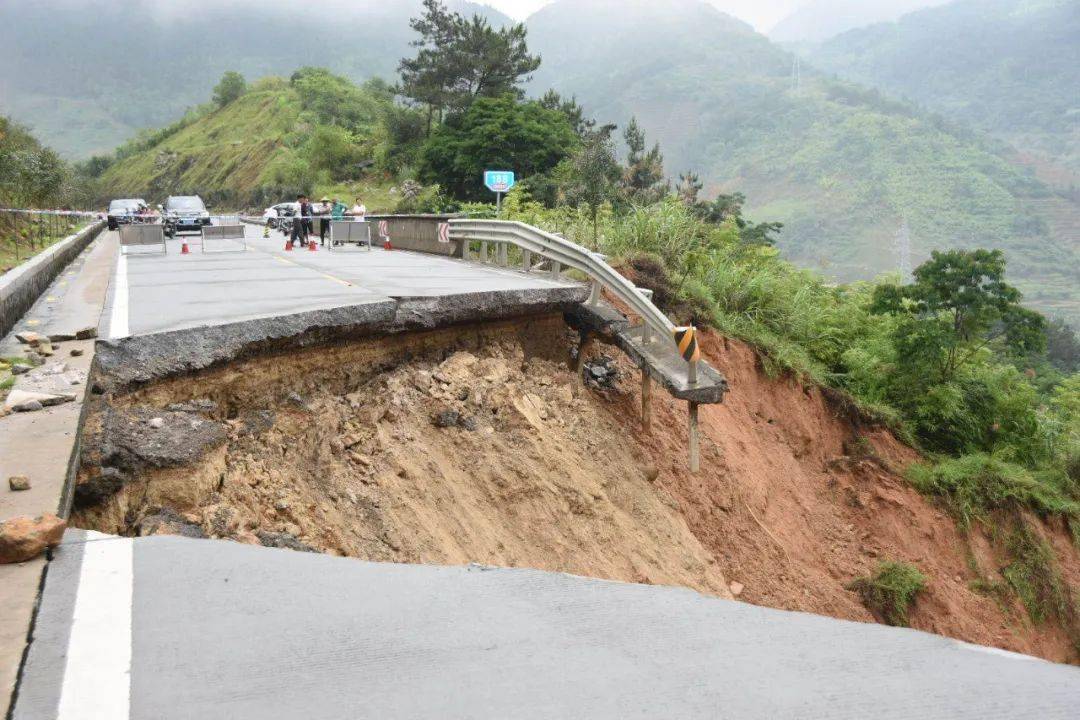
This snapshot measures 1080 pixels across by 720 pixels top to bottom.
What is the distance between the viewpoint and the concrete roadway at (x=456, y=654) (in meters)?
2.64

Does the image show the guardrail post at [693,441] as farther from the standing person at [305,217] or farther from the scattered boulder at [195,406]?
the standing person at [305,217]

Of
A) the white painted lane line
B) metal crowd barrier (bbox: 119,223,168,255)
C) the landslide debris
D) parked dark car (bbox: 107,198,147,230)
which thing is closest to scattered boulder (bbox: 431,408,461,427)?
the landslide debris

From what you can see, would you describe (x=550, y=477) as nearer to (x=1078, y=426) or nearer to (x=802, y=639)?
(x=802, y=639)

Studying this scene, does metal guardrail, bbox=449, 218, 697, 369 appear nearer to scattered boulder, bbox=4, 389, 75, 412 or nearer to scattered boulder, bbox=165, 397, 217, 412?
scattered boulder, bbox=165, 397, 217, 412

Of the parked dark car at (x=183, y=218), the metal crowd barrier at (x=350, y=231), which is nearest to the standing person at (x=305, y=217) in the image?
the metal crowd barrier at (x=350, y=231)

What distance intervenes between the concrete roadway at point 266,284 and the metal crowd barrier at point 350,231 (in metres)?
2.57

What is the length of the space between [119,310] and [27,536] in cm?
564

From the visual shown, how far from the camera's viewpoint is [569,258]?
33.1 feet

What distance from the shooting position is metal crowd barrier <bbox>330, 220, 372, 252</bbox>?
20.3 metres

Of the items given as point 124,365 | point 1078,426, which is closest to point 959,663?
point 124,365

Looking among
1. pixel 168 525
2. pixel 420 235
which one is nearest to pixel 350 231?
pixel 420 235

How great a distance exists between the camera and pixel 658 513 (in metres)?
7.96

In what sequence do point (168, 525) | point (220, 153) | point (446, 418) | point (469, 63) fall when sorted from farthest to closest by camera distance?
1. point (220, 153)
2. point (469, 63)
3. point (446, 418)
4. point (168, 525)

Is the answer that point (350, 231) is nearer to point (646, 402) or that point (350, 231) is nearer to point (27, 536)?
point (646, 402)
